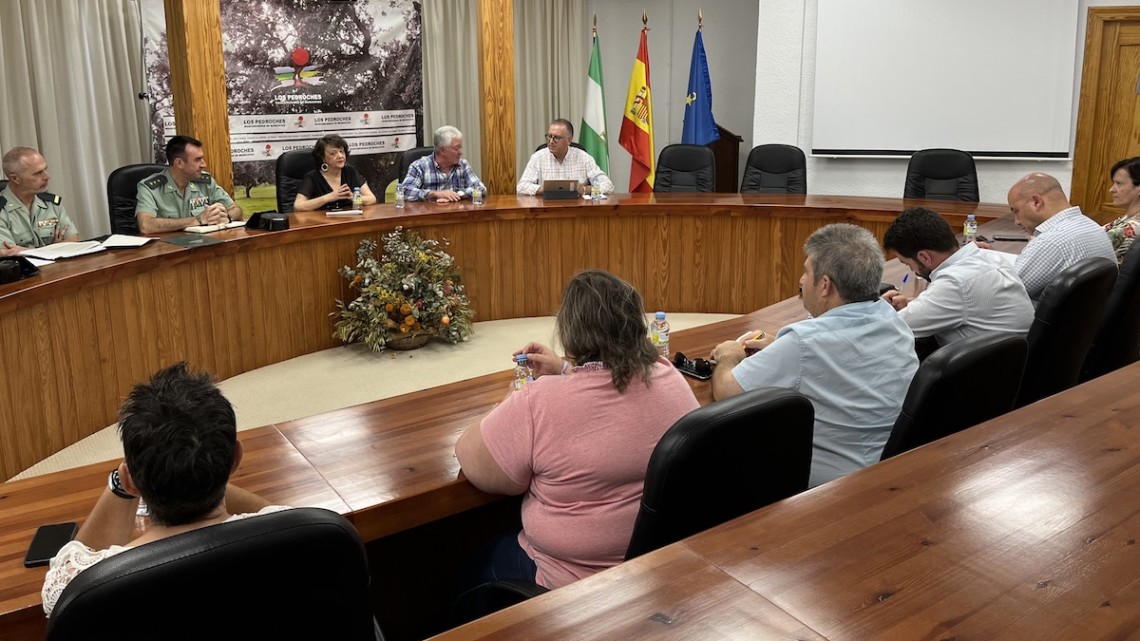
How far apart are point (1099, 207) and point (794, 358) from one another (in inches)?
215

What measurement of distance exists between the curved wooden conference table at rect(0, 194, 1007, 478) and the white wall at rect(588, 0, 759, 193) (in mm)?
2417

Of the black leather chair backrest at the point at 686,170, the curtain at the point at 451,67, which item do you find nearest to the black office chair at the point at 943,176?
the black leather chair backrest at the point at 686,170

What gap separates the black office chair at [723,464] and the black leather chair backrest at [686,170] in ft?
16.1

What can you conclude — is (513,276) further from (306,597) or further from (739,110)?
(306,597)

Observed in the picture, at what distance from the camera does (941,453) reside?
155 centimetres

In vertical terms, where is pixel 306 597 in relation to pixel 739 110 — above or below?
below

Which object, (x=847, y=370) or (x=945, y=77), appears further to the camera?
(x=945, y=77)

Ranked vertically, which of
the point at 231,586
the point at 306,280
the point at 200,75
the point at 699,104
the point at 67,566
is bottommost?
the point at 306,280

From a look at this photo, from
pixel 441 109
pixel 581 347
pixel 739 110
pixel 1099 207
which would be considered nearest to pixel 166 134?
pixel 441 109

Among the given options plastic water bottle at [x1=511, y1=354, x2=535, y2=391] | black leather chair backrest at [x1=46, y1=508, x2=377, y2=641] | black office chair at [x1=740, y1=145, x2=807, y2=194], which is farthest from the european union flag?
black leather chair backrest at [x1=46, y1=508, x2=377, y2=641]

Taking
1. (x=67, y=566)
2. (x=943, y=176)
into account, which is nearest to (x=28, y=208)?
(x=67, y=566)

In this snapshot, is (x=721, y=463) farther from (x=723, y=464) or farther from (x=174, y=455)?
(x=174, y=455)

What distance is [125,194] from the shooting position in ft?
15.8

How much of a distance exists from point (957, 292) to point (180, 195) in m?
3.74
